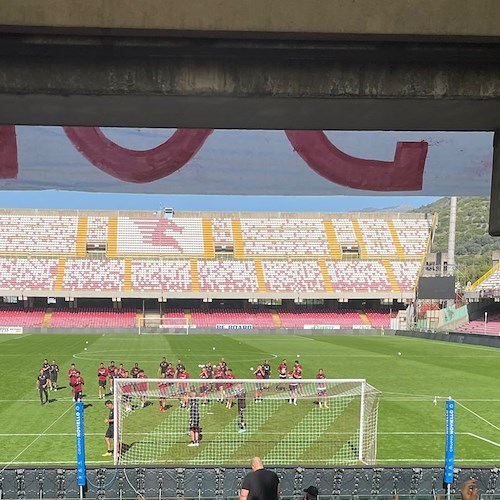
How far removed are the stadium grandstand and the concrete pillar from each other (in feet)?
184

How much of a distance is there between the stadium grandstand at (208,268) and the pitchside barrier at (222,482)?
4814cm

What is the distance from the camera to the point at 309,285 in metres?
64.2

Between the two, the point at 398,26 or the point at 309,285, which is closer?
the point at 398,26

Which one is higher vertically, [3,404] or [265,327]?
[3,404]

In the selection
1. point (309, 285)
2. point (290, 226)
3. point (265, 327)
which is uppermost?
point (290, 226)

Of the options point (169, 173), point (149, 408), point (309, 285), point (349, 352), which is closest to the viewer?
point (169, 173)

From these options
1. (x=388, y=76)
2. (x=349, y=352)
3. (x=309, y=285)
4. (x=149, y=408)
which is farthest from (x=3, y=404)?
(x=309, y=285)

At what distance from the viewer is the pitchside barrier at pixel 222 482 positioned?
10914mm

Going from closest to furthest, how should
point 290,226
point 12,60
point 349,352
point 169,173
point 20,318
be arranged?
point 12,60 → point 169,173 → point 349,352 → point 20,318 → point 290,226

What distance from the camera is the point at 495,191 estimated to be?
396cm

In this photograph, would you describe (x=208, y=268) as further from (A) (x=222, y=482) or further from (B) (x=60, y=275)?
(A) (x=222, y=482)

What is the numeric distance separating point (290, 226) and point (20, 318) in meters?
35.5

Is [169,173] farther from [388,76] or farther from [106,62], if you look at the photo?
[388,76]

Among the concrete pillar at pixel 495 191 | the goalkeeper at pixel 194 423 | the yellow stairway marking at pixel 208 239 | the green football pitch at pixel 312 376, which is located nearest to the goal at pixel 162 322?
the yellow stairway marking at pixel 208 239
